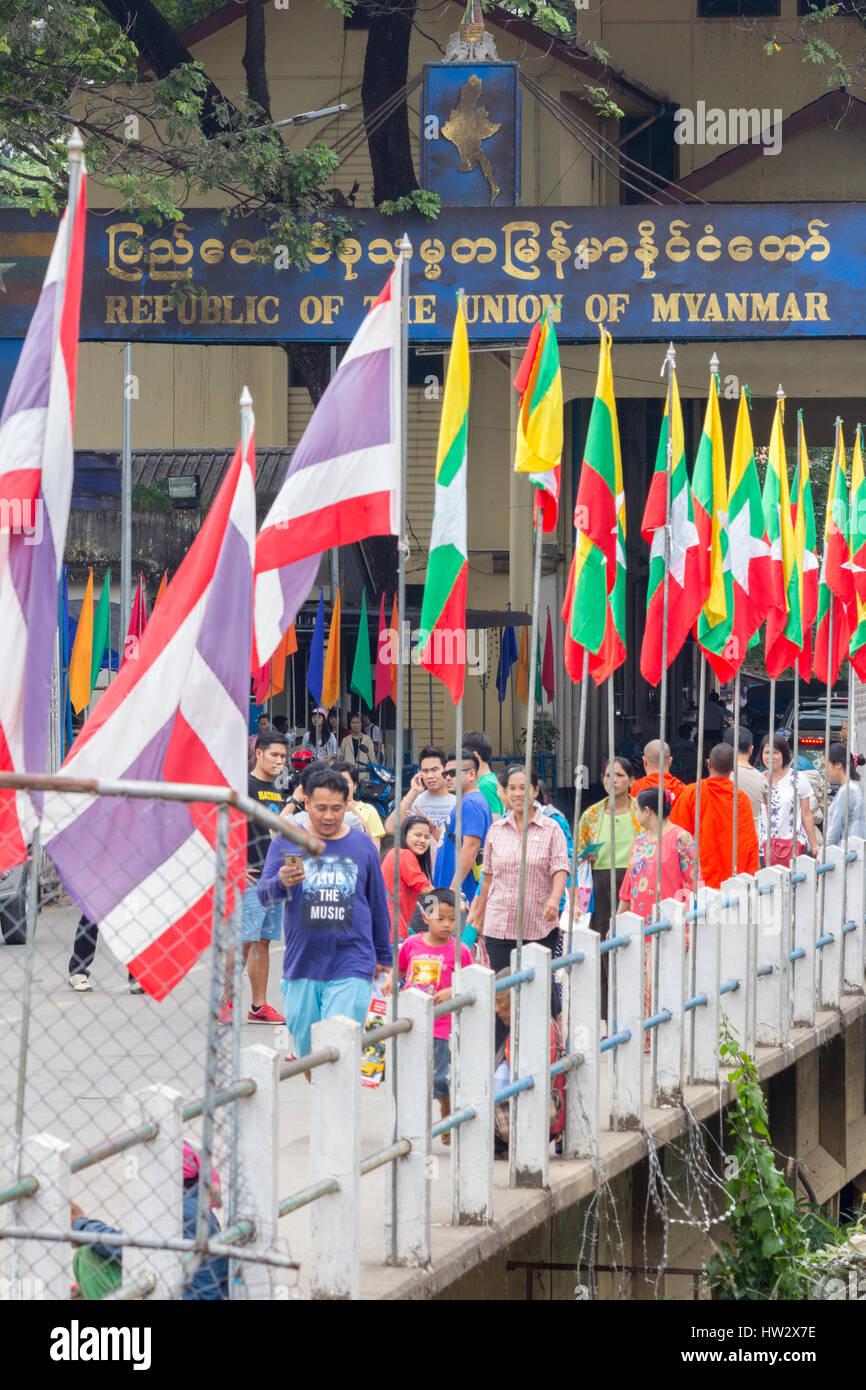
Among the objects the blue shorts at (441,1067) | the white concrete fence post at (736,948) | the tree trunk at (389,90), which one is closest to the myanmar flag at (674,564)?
the white concrete fence post at (736,948)

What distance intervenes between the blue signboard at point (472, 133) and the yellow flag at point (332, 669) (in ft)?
14.6

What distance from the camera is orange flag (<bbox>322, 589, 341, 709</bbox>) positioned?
1889 cm

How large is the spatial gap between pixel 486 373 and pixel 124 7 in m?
8.59

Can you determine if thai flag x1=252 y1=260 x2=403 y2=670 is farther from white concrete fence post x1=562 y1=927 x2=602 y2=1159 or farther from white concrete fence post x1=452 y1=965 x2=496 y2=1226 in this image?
white concrete fence post x1=562 y1=927 x2=602 y2=1159

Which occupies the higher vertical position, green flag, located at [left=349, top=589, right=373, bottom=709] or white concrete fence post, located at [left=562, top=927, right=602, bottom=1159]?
green flag, located at [left=349, top=589, right=373, bottom=709]

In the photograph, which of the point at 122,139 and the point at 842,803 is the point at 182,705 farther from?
the point at 122,139

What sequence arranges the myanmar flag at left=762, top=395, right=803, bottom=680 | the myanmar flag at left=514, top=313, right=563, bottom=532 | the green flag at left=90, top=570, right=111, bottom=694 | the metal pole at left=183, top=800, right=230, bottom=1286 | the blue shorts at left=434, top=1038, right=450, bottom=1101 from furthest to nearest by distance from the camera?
the green flag at left=90, top=570, right=111, bottom=694
the myanmar flag at left=762, top=395, right=803, bottom=680
the myanmar flag at left=514, top=313, right=563, bottom=532
the blue shorts at left=434, top=1038, right=450, bottom=1101
the metal pole at left=183, top=800, right=230, bottom=1286

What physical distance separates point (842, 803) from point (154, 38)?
11.1 m

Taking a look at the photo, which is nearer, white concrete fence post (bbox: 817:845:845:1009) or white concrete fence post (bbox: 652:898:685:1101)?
white concrete fence post (bbox: 652:898:685:1101)

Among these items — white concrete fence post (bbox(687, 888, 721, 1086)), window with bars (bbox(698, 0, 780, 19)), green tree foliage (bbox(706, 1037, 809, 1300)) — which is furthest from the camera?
window with bars (bbox(698, 0, 780, 19))

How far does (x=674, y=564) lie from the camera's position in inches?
429

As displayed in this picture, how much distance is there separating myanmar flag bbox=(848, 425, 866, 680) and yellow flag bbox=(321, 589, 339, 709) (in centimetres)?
629

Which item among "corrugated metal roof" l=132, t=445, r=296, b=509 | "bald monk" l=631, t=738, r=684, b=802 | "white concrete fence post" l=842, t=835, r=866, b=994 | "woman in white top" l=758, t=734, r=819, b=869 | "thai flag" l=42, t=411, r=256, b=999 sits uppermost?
"corrugated metal roof" l=132, t=445, r=296, b=509

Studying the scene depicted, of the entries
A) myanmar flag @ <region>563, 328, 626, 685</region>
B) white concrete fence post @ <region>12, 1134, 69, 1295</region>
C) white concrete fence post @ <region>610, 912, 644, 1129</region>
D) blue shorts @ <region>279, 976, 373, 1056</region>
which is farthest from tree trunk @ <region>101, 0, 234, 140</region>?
white concrete fence post @ <region>12, 1134, 69, 1295</region>
